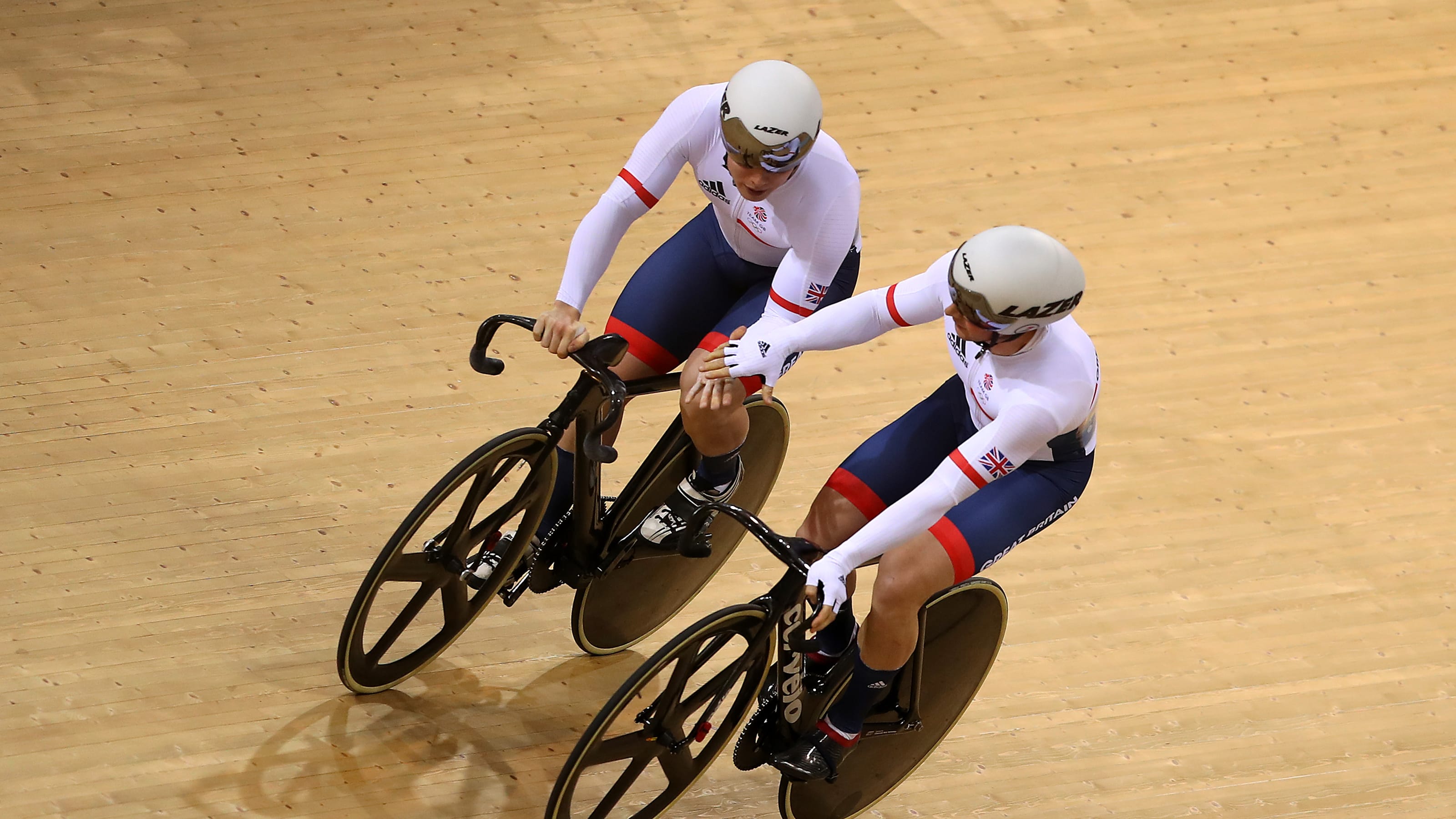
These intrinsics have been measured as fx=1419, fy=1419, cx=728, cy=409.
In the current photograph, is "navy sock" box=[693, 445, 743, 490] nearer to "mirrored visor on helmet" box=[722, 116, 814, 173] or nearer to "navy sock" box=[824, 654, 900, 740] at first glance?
"navy sock" box=[824, 654, 900, 740]

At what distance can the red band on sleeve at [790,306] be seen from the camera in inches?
113

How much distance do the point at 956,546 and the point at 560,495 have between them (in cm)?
94

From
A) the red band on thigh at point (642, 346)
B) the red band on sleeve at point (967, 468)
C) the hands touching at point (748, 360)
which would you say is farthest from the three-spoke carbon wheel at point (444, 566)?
the red band on sleeve at point (967, 468)

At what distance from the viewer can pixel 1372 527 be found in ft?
13.1

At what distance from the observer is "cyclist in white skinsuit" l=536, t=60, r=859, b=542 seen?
2605 mm

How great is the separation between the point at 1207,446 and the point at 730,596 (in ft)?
5.08

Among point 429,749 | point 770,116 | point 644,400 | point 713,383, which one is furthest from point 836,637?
point 644,400

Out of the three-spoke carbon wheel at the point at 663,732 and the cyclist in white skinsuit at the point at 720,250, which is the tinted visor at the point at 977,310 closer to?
the cyclist in white skinsuit at the point at 720,250

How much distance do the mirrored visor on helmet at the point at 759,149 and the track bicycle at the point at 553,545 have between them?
497 millimetres

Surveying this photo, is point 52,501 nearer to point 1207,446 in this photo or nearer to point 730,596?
point 730,596

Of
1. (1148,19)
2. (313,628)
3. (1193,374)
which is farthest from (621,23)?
(313,628)

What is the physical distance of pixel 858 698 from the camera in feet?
9.64

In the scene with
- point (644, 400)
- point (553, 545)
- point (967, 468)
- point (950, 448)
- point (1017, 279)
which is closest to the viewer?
point (1017, 279)

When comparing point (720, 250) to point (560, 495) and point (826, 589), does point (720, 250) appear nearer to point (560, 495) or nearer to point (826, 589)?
point (560, 495)
